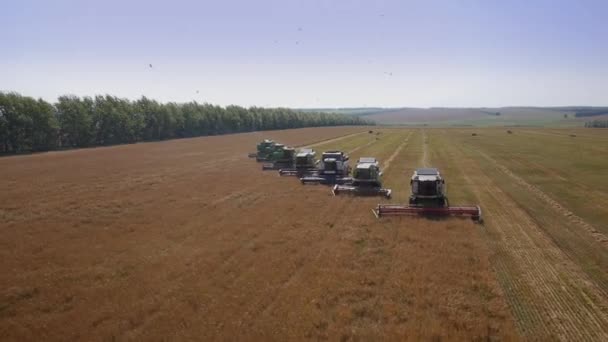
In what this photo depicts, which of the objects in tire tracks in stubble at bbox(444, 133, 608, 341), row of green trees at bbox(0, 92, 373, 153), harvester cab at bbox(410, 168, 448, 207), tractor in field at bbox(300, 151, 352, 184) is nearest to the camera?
tire tracks in stubble at bbox(444, 133, 608, 341)

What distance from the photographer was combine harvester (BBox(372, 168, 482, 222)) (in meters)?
22.2

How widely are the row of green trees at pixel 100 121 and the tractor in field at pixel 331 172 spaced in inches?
2169

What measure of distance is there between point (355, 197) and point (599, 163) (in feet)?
105

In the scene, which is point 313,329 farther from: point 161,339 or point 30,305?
point 30,305

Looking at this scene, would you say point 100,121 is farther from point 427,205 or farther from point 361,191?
point 427,205

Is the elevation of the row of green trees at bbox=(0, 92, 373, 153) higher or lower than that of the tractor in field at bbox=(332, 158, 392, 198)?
higher

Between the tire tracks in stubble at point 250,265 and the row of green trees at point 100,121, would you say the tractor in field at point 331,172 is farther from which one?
the row of green trees at point 100,121

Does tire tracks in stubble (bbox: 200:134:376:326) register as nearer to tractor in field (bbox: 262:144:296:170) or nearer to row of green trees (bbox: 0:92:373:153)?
tractor in field (bbox: 262:144:296:170)

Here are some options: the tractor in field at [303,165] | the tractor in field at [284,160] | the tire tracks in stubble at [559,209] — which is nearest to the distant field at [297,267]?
the tire tracks in stubble at [559,209]

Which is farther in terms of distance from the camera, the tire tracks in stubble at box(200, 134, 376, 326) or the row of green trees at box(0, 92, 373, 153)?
the row of green trees at box(0, 92, 373, 153)

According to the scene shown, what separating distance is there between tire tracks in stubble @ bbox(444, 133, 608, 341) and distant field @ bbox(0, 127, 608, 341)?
0.06 m

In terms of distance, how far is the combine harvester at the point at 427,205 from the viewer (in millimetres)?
22219

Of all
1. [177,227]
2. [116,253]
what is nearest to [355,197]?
[177,227]

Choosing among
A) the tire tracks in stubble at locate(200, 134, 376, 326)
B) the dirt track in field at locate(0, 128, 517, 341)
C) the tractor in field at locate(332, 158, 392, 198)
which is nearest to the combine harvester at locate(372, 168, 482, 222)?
the dirt track in field at locate(0, 128, 517, 341)
